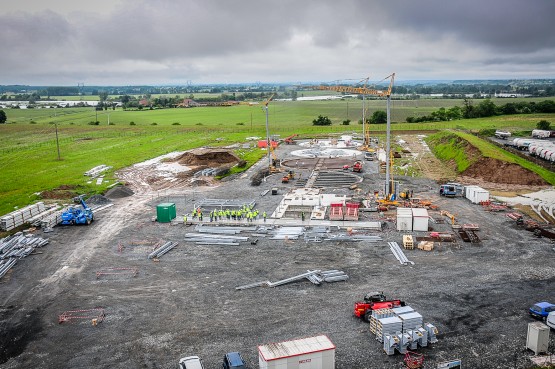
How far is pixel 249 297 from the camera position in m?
28.5

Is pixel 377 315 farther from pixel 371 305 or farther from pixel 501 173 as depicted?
pixel 501 173

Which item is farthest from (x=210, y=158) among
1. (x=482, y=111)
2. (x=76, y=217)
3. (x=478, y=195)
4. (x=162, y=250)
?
(x=482, y=111)

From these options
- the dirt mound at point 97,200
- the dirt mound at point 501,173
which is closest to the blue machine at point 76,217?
the dirt mound at point 97,200

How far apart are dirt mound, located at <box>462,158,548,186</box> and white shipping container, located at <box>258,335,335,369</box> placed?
4435 centimetres

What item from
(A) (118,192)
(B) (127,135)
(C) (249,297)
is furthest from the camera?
(B) (127,135)

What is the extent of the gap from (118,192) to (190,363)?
3875cm

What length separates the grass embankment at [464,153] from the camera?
59.6m

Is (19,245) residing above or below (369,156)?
below

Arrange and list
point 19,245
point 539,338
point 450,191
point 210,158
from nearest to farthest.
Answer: point 539,338
point 19,245
point 450,191
point 210,158

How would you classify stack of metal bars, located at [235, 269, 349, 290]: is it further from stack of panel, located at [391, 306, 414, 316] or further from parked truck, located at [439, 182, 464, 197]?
parked truck, located at [439, 182, 464, 197]

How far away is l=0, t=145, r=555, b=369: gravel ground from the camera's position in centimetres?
2288

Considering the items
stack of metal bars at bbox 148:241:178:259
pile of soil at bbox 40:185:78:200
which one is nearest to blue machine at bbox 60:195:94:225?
stack of metal bars at bbox 148:241:178:259

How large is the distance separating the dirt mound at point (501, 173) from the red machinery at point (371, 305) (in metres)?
37.4

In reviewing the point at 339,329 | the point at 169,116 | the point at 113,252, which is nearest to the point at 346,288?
the point at 339,329
